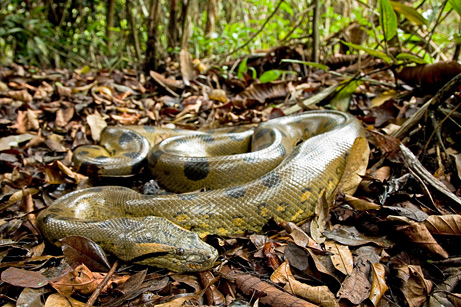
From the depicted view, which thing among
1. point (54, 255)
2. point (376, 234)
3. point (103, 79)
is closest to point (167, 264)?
point (54, 255)

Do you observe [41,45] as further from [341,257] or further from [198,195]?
[341,257]

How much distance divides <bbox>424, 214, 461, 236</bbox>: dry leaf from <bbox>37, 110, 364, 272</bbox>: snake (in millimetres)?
1136

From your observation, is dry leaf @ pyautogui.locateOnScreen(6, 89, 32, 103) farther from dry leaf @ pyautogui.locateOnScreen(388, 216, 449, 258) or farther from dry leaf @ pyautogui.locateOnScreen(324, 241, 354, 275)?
dry leaf @ pyautogui.locateOnScreen(388, 216, 449, 258)

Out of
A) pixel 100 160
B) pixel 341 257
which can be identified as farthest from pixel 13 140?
pixel 341 257

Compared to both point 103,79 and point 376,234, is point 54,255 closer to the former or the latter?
point 376,234

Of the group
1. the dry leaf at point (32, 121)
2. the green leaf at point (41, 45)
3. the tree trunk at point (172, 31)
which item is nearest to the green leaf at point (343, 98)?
the tree trunk at point (172, 31)

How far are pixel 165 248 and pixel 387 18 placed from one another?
4.22 metres

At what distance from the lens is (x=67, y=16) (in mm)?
11773

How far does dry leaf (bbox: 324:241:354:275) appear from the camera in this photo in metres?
2.70

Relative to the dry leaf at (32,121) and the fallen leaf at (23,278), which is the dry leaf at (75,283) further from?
the dry leaf at (32,121)

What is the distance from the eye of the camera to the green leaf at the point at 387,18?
4.49 meters

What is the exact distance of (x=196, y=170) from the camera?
14.8ft

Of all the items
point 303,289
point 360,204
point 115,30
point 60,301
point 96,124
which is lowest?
point 60,301

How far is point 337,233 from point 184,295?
154 cm
